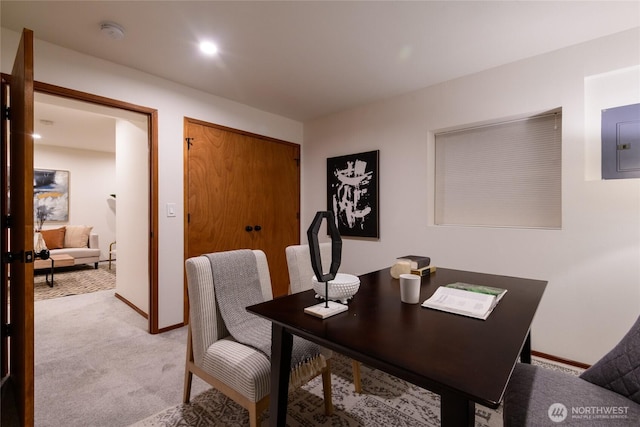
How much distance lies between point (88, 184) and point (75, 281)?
2.53m

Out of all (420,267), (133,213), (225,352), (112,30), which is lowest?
(225,352)

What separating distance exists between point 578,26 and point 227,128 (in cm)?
302

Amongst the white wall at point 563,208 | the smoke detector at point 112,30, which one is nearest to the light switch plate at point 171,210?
the smoke detector at point 112,30

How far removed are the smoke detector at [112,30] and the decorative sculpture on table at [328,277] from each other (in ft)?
6.50

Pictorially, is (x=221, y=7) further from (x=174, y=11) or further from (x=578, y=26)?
(x=578, y=26)

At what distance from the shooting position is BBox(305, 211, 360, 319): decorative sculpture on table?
3.66 feet

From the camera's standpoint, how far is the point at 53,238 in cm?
541

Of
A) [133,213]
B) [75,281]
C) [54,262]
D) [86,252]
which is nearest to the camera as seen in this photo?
[133,213]

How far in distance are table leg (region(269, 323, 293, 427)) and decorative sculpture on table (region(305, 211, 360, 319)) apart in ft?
0.47

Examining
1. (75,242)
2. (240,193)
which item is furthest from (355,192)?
(75,242)

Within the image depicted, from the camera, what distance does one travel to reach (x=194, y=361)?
1.57 metres

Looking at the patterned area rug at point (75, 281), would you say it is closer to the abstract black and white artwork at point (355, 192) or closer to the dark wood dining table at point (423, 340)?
the abstract black and white artwork at point (355, 192)

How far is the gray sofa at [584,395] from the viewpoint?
931 millimetres

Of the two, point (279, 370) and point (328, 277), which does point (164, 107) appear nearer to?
point (328, 277)
